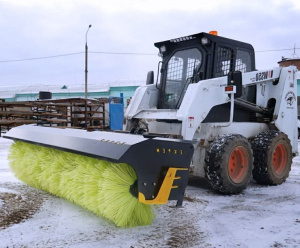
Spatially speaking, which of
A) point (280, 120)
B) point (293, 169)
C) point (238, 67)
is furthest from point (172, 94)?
point (293, 169)

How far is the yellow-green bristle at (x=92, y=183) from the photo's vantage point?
3260 mm

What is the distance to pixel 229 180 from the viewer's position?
4746 mm

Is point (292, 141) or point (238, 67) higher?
point (238, 67)

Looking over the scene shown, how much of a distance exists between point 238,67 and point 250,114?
783 millimetres

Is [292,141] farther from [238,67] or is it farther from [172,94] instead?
[172,94]

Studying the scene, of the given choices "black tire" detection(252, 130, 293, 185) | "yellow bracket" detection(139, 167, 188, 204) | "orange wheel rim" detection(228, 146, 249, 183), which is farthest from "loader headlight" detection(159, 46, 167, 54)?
"yellow bracket" detection(139, 167, 188, 204)

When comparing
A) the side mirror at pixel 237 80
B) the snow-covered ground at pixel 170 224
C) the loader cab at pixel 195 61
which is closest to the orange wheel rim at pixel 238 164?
the snow-covered ground at pixel 170 224

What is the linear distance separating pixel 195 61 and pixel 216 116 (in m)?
0.91

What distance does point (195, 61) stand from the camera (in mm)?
5574

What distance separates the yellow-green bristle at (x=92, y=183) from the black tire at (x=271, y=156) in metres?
2.48

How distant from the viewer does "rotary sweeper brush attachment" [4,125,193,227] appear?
123 inches

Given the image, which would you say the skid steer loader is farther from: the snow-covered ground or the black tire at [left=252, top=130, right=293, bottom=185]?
the snow-covered ground

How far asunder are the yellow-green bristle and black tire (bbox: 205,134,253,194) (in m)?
1.42

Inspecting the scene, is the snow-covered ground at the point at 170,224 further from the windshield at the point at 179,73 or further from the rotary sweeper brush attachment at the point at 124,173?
the windshield at the point at 179,73
